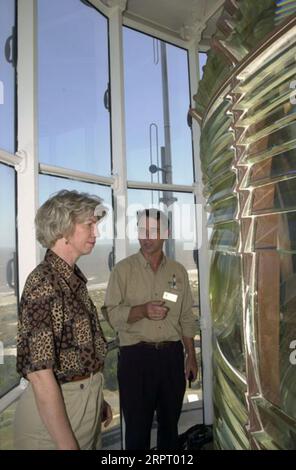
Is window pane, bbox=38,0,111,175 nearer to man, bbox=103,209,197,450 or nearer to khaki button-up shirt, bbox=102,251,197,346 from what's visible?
man, bbox=103,209,197,450

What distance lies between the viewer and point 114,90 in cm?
264

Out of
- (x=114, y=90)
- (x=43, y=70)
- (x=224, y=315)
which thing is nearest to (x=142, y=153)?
(x=114, y=90)

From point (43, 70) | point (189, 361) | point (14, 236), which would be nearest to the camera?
point (14, 236)

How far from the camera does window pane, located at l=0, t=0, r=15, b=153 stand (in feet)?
5.56

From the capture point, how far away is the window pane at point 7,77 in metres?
1.69

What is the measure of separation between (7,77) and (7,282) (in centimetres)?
94

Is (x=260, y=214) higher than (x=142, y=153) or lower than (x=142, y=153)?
lower

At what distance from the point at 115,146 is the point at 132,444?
184 centimetres

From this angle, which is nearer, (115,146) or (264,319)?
(264,319)

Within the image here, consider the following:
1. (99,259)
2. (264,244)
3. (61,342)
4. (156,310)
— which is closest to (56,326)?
(61,342)

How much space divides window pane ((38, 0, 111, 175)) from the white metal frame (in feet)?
0.23

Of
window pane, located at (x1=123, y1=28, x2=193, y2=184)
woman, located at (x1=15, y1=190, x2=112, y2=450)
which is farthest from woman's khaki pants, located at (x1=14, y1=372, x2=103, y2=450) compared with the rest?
window pane, located at (x1=123, y1=28, x2=193, y2=184)

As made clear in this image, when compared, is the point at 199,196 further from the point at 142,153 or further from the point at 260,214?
the point at 260,214

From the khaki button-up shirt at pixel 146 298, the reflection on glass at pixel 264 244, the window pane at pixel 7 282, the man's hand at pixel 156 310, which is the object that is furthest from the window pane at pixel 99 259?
the reflection on glass at pixel 264 244
